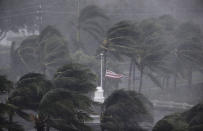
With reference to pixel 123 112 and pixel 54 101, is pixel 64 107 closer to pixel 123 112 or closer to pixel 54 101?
pixel 54 101

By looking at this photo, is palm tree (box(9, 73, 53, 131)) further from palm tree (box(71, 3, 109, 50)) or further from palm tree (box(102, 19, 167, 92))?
palm tree (box(71, 3, 109, 50))

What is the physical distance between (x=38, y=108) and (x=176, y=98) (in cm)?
2792

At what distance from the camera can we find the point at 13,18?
59.4 metres

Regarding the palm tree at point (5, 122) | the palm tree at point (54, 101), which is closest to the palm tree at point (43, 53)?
the palm tree at point (54, 101)

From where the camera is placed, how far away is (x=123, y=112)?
17.0 metres

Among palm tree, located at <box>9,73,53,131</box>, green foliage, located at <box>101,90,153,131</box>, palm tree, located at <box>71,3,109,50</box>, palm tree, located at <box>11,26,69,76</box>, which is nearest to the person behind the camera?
palm tree, located at <box>9,73,53,131</box>

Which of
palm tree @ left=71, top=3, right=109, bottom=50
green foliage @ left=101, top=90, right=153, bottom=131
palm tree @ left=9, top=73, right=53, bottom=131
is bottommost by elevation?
green foliage @ left=101, top=90, right=153, bottom=131

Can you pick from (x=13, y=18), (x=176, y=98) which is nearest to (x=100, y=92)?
(x=176, y=98)

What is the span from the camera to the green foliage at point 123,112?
17.0 meters

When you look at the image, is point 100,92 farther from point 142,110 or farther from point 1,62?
point 1,62

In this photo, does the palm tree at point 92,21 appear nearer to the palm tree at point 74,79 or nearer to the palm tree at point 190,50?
the palm tree at point 190,50

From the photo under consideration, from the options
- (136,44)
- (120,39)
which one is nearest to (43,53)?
(120,39)

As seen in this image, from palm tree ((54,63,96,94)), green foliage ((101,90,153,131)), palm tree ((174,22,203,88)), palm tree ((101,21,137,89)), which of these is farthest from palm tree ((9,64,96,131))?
palm tree ((174,22,203,88))

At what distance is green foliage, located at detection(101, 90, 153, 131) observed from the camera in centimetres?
1697
